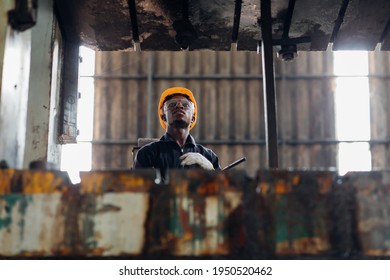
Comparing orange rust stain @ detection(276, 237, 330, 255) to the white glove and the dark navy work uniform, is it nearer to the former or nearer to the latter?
the white glove

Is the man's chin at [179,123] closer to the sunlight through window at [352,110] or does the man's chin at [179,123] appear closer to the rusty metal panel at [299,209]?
the rusty metal panel at [299,209]

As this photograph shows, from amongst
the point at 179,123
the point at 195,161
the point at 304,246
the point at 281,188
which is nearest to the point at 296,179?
the point at 281,188

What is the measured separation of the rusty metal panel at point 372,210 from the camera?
1.99 m

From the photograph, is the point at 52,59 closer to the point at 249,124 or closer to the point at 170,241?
the point at 170,241

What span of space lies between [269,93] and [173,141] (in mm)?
1776

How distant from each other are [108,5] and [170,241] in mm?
1948

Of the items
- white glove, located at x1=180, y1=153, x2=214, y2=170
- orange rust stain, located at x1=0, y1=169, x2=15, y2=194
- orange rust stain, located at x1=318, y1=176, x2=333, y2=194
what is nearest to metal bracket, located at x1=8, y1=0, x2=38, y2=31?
orange rust stain, located at x1=0, y1=169, x2=15, y2=194

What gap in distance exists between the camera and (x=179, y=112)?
465 centimetres

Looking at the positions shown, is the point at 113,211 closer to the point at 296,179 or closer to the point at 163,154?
the point at 296,179

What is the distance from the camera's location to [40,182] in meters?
2.02

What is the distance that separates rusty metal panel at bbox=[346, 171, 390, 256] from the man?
2.40 metres

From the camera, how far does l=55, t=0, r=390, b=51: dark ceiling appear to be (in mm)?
3471

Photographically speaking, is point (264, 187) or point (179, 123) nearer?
point (264, 187)
